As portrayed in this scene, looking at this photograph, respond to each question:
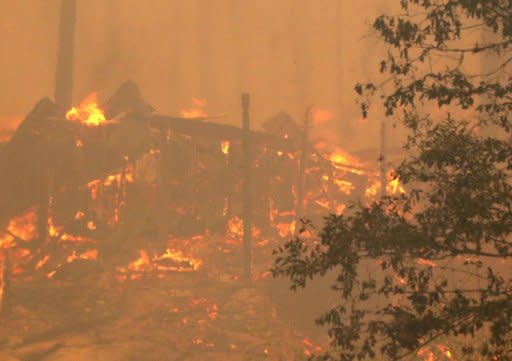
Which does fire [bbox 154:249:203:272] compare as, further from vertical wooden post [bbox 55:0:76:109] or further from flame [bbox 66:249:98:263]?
vertical wooden post [bbox 55:0:76:109]

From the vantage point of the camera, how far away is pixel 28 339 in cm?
1266

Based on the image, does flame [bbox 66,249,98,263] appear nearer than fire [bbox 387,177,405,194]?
Yes

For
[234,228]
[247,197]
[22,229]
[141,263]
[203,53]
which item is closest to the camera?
[22,229]

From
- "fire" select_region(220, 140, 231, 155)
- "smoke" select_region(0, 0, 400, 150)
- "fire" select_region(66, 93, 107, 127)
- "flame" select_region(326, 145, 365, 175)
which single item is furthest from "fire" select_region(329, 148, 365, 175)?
"smoke" select_region(0, 0, 400, 150)

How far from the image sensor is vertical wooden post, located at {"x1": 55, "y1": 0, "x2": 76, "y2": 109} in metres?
24.8

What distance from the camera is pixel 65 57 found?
25.8 metres

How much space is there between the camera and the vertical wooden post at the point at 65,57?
24.8m

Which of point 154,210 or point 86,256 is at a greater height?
point 154,210

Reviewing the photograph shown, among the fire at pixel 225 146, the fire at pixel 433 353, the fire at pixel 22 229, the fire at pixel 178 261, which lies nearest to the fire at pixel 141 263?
the fire at pixel 178 261

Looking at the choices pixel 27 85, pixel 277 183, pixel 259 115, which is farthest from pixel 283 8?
pixel 277 183

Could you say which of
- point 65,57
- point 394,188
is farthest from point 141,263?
point 65,57

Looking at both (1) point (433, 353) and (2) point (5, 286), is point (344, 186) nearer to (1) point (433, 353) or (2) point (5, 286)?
(1) point (433, 353)

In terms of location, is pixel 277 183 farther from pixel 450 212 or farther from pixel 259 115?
pixel 259 115

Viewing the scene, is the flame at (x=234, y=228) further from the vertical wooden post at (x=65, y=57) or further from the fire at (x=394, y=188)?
the vertical wooden post at (x=65, y=57)
